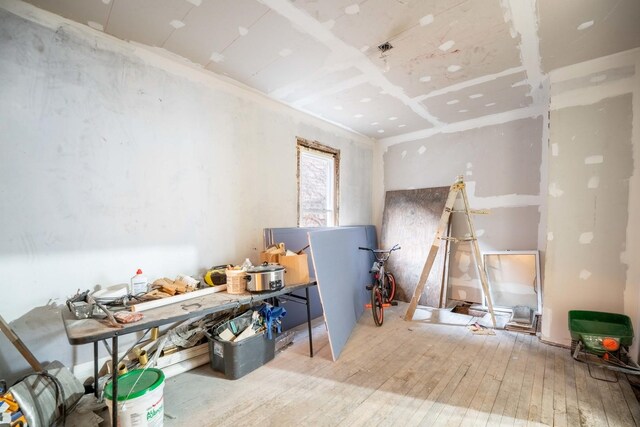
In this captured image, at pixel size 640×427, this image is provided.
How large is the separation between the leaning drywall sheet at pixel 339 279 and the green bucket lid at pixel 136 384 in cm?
136

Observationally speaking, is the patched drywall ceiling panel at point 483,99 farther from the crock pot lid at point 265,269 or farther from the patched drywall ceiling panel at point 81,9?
the patched drywall ceiling panel at point 81,9

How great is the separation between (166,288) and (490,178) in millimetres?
4308

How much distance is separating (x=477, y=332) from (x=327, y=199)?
264 centimetres

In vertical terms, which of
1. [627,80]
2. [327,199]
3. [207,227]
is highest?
[627,80]

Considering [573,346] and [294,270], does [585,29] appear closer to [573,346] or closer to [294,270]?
[573,346]

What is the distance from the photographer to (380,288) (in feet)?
12.0

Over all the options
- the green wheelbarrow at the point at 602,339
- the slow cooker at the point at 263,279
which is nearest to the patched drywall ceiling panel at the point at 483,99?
the green wheelbarrow at the point at 602,339

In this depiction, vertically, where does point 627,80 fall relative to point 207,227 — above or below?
above

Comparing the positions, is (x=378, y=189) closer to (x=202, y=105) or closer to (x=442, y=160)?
(x=442, y=160)

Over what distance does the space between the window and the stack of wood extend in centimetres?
181

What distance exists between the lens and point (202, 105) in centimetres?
277

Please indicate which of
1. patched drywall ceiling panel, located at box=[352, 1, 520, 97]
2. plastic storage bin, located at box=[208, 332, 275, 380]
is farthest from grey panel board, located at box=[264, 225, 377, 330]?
patched drywall ceiling panel, located at box=[352, 1, 520, 97]

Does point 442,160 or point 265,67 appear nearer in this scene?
point 265,67

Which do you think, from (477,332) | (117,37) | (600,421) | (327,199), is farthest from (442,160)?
(117,37)
